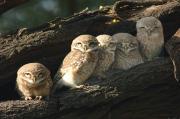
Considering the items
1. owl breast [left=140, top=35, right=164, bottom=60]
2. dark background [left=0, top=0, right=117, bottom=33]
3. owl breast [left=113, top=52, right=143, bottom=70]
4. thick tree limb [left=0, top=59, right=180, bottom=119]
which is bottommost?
thick tree limb [left=0, top=59, right=180, bottom=119]

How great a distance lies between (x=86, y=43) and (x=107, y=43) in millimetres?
273

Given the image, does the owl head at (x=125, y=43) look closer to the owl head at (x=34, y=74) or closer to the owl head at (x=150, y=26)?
the owl head at (x=150, y=26)

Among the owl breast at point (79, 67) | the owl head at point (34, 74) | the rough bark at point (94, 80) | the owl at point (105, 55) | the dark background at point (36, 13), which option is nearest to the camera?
the owl head at point (34, 74)

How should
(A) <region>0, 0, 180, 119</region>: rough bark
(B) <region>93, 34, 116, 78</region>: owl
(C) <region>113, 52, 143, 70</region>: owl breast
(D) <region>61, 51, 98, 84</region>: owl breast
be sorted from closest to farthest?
(A) <region>0, 0, 180, 119</region>: rough bark
(D) <region>61, 51, 98, 84</region>: owl breast
(B) <region>93, 34, 116, 78</region>: owl
(C) <region>113, 52, 143, 70</region>: owl breast

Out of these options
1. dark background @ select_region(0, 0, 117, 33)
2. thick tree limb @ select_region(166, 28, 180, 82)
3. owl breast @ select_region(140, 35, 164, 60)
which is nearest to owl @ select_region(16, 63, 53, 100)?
owl breast @ select_region(140, 35, 164, 60)

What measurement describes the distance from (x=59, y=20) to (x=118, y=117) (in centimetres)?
108

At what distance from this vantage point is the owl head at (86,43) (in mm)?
6992

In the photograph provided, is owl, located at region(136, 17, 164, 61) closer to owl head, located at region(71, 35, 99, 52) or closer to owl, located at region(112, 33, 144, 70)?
owl, located at region(112, 33, 144, 70)

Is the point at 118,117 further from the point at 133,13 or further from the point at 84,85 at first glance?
the point at 133,13

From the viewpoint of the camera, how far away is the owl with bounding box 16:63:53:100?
22.0 ft

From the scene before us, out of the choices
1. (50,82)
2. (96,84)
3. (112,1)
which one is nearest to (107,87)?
(96,84)

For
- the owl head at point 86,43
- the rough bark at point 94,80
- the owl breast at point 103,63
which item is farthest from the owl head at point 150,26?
the owl head at point 86,43

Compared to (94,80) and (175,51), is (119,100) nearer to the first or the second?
(94,80)

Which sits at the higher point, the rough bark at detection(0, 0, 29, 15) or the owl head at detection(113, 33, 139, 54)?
the rough bark at detection(0, 0, 29, 15)
